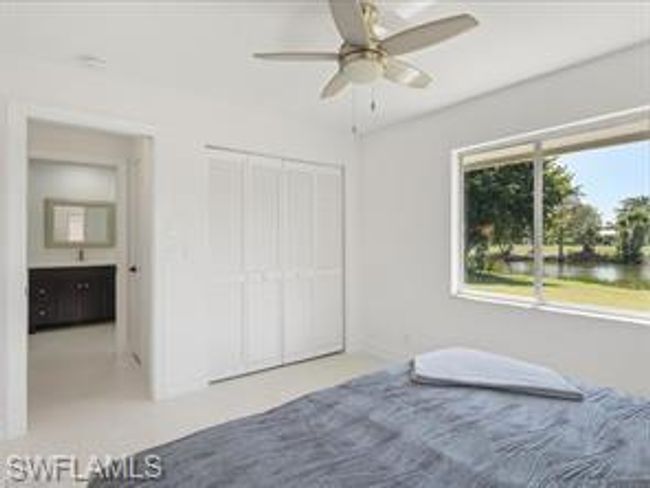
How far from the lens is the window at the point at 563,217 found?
2.82 meters

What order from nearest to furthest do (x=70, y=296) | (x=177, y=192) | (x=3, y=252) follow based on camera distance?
(x=3, y=252) < (x=177, y=192) < (x=70, y=296)

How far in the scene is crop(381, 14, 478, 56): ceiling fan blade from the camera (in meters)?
1.66

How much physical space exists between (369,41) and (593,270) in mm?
2427

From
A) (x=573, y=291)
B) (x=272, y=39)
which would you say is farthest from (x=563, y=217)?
(x=272, y=39)

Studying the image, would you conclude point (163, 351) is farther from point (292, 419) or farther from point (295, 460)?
point (295, 460)

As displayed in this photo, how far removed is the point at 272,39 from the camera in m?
2.48

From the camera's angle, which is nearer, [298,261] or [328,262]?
[298,261]

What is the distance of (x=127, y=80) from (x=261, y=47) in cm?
119

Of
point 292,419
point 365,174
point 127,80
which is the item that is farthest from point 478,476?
point 365,174

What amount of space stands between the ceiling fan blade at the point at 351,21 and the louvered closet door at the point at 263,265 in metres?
2.20

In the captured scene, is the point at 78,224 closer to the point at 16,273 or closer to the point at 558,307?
the point at 16,273

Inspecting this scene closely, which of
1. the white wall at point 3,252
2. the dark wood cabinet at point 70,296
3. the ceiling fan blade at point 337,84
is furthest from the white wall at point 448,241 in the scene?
the dark wood cabinet at point 70,296

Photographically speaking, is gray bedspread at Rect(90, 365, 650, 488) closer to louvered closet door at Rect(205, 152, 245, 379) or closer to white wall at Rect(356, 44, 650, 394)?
white wall at Rect(356, 44, 650, 394)

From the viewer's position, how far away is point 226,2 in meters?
2.10
